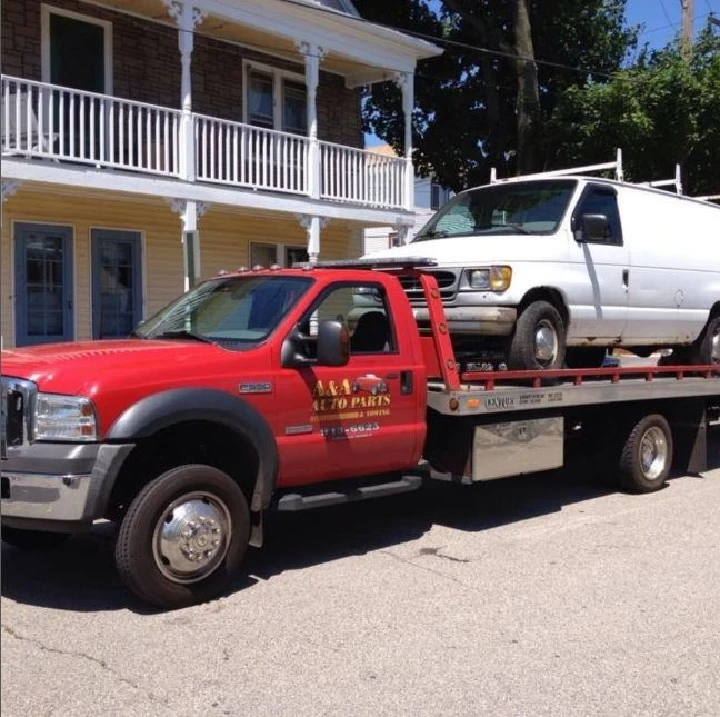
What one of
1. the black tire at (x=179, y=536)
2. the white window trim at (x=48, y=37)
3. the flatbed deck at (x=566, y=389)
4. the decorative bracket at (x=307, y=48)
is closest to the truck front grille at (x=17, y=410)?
the black tire at (x=179, y=536)

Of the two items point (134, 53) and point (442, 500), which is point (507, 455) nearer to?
point (442, 500)

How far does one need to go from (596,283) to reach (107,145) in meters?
8.43

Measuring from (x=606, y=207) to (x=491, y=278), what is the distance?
5.88 ft

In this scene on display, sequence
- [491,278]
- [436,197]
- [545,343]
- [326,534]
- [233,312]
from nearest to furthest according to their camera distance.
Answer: [233,312] → [326,534] → [491,278] → [545,343] → [436,197]

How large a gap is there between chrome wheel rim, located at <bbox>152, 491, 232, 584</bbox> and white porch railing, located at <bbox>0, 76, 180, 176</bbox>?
718cm

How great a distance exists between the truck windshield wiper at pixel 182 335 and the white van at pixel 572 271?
6.06 feet

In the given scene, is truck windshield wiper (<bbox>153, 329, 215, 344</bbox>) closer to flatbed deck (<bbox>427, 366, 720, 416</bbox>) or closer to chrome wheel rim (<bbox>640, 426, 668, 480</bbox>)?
flatbed deck (<bbox>427, 366, 720, 416</bbox>)

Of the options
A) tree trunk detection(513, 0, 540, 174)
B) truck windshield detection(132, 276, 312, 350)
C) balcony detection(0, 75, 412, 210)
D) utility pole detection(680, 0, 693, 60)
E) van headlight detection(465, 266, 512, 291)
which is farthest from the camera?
utility pole detection(680, 0, 693, 60)

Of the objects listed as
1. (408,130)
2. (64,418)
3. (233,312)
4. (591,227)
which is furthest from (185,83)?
(64,418)

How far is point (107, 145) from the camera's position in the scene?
13555 millimetres

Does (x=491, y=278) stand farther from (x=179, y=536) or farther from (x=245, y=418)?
(x=179, y=536)

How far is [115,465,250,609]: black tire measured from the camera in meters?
4.90

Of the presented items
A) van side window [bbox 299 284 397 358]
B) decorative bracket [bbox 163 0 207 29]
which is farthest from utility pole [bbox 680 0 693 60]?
van side window [bbox 299 284 397 358]

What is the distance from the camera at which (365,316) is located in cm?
644
